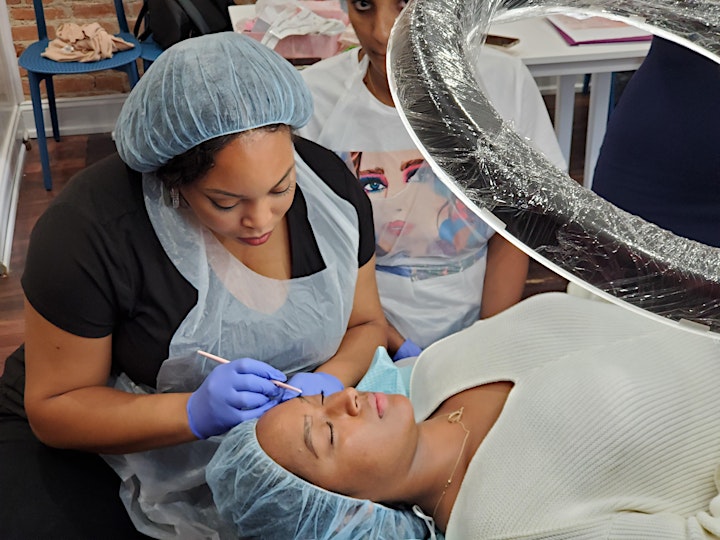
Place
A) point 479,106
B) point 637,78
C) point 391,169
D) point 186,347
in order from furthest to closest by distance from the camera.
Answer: point 391,169, point 637,78, point 186,347, point 479,106

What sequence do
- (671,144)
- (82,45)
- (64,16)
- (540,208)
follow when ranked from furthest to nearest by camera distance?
(64,16), (82,45), (671,144), (540,208)

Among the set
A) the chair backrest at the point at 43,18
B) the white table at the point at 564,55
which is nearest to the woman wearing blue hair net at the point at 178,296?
the white table at the point at 564,55

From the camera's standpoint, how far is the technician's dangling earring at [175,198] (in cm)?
152

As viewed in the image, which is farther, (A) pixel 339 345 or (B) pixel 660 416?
(A) pixel 339 345

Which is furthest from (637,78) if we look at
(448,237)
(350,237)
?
(350,237)

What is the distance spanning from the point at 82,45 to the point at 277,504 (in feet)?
10.1

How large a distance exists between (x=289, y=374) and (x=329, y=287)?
19 cm

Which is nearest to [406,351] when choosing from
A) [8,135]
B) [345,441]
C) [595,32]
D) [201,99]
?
[345,441]

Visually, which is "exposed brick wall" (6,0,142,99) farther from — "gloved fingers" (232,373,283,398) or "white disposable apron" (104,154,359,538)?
"gloved fingers" (232,373,283,398)

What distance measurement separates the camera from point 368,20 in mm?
1814

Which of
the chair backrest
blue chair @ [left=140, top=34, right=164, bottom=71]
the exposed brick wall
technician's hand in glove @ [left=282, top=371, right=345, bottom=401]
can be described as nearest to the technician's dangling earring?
technician's hand in glove @ [left=282, top=371, right=345, bottom=401]

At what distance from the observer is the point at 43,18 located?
416 centimetres

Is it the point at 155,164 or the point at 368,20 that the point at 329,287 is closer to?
the point at 155,164

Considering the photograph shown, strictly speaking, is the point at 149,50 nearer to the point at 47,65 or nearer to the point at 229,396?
the point at 47,65
